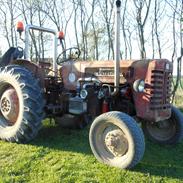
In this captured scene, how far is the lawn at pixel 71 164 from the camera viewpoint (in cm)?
453

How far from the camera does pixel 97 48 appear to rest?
18.8m

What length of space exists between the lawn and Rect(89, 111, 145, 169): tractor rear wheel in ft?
0.47

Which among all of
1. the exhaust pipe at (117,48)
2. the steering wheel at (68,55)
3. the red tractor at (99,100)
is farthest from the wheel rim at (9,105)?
the exhaust pipe at (117,48)

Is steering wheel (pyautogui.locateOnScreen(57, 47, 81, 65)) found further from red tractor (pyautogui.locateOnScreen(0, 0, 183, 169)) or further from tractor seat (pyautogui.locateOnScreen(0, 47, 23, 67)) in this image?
tractor seat (pyautogui.locateOnScreen(0, 47, 23, 67))

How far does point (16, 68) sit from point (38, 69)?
46 centimetres

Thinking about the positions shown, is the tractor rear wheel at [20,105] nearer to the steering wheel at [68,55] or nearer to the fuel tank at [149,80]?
the steering wheel at [68,55]

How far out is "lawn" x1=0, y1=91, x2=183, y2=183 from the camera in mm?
4527

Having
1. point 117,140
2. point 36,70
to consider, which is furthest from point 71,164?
point 36,70

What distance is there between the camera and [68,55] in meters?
7.21

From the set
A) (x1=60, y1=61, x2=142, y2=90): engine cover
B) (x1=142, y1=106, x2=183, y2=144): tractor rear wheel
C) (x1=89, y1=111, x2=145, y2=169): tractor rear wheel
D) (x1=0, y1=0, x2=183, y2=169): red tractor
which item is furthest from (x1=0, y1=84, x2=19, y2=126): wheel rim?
(x1=142, y1=106, x2=183, y2=144): tractor rear wheel

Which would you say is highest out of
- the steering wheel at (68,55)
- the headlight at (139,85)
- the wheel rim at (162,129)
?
the steering wheel at (68,55)

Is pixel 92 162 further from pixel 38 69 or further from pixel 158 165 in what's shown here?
pixel 38 69

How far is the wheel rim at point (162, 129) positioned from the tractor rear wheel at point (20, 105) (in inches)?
79.2

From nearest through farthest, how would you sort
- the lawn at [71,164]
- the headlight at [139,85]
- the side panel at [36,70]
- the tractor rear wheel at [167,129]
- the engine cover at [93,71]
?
the lawn at [71,164]
the headlight at [139,85]
the engine cover at [93,71]
the tractor rear wheel at [167,129]
the side panel at [36,70]
